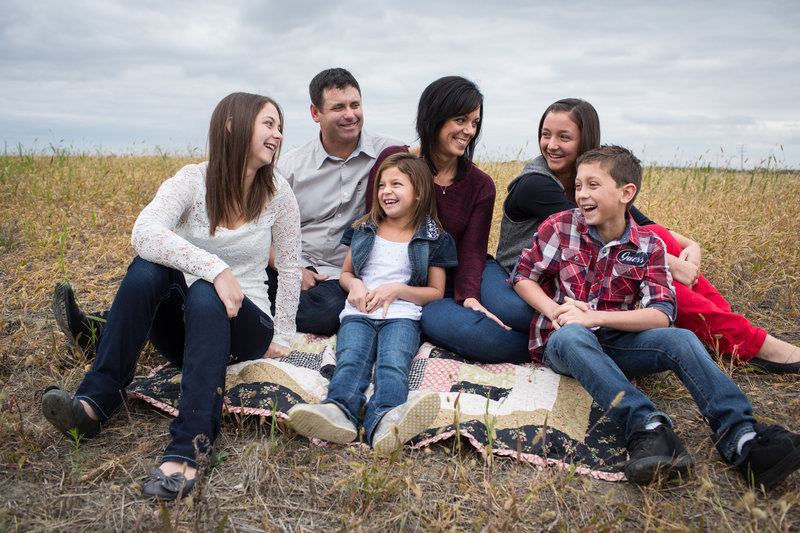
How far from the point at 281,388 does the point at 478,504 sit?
3.62ft

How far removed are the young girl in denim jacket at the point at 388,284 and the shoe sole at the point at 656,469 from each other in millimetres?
910

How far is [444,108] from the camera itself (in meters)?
3.04

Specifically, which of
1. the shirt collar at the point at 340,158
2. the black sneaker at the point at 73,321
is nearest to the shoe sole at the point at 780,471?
the shirt collar at the point at 340,158

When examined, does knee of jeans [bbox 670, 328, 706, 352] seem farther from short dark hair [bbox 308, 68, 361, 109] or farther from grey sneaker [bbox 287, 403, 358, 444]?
short dark hair [bbox 308, 68, 361, 109]

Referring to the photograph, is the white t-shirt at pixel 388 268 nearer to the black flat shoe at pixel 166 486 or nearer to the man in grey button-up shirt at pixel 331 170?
the man in grey button-up shirt at pixel 331 170

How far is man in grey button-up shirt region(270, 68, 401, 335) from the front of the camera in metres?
3.40

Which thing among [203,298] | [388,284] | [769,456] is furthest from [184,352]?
[769,456]

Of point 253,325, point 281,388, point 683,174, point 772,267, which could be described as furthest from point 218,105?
point 683,174

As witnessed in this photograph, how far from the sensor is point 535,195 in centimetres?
304

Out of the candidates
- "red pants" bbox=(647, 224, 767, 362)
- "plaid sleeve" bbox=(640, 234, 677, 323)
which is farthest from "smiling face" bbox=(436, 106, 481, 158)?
"red pants" bbox=(647, 224, 767, 362)

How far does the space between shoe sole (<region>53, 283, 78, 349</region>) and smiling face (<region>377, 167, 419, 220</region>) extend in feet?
5.32

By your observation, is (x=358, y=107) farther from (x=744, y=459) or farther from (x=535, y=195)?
(x=744, y=459)

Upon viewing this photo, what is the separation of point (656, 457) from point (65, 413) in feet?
6.97

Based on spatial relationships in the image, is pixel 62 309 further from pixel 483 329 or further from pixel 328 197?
pixel 483 329
